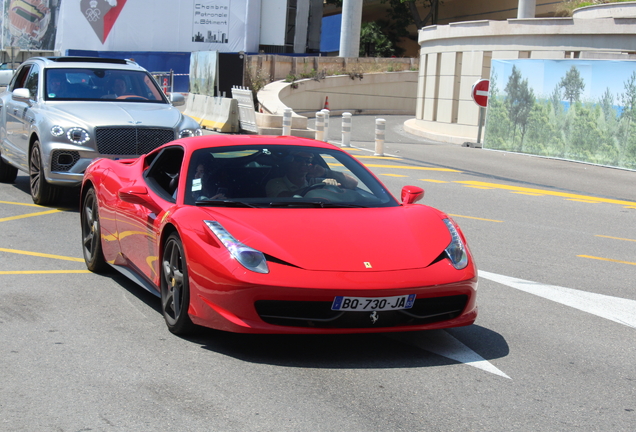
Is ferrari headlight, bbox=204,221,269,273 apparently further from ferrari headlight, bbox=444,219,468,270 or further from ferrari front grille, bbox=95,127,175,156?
ferrari front grille, bbox=95,127,175,156

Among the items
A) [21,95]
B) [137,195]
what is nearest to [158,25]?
[21,95]

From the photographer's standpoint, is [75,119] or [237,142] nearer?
[237,142]

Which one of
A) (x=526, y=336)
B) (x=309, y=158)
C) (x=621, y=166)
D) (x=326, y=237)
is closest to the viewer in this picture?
(x=326, y=237)

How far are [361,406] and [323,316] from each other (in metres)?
0.78

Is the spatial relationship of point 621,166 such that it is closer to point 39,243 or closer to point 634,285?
point 634,285

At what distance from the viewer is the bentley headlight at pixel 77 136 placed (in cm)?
1065

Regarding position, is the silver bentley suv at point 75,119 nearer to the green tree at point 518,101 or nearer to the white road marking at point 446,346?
the white road marking at point 446,346

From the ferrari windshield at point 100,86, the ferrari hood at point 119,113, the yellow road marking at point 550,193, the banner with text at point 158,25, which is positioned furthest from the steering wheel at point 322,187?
the banner with text at point 158,25

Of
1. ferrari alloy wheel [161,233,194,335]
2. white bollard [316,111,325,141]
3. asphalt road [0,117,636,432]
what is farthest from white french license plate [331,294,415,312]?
white bollard [316,111,325,141]

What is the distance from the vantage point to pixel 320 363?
5.12 meters

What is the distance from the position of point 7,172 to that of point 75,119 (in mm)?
3024

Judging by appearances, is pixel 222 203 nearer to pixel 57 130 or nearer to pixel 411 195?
pixel 411 195

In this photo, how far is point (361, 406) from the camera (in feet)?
14.4

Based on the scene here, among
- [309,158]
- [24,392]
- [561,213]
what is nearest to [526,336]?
[309,158]
